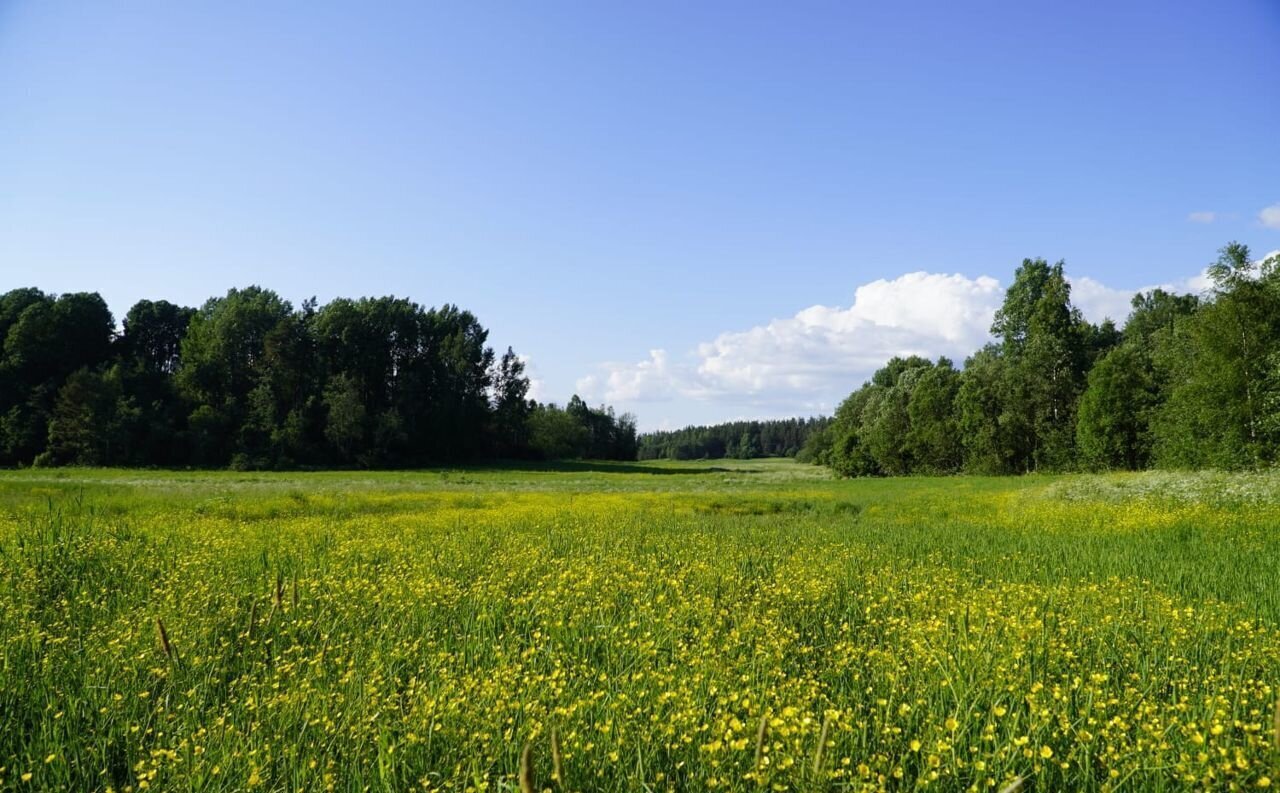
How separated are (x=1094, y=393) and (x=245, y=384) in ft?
253

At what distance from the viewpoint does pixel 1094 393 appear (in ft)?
154

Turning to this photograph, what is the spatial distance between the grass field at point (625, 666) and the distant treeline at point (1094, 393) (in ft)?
106

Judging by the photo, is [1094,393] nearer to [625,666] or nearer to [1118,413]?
[1118,413]

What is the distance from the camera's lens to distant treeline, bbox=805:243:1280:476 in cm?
3434

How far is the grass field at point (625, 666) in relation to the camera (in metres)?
3.44

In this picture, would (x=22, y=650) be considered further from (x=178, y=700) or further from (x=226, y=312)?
(x=226, y=312)

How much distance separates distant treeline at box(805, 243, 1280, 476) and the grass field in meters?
32.3

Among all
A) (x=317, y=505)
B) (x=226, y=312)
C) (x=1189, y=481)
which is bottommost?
(x=317, y=505)

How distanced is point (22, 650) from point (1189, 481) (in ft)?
95.3

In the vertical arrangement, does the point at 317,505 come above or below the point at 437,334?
below

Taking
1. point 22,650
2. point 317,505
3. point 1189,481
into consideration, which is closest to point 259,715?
point 22,650

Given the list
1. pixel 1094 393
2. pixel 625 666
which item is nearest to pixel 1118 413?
pixel 1094 393

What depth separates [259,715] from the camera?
13.6ft

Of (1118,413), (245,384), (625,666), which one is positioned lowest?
(625,666)
